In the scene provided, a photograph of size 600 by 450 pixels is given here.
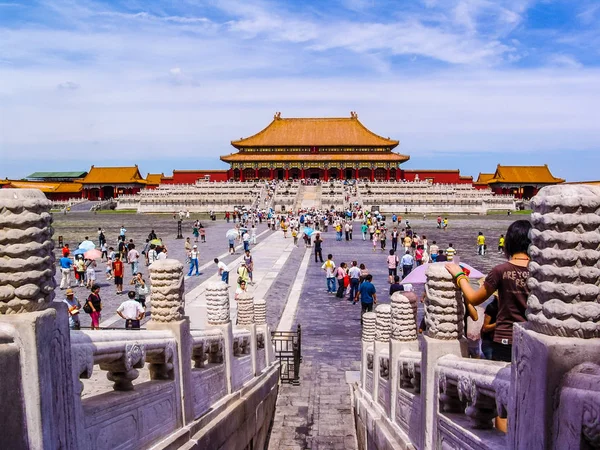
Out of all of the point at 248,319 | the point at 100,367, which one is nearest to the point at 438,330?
the point at 100,367

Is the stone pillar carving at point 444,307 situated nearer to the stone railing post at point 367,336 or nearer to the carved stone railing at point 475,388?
the carved stone railing at point 475,388

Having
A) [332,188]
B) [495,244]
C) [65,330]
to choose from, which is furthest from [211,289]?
[332,188]

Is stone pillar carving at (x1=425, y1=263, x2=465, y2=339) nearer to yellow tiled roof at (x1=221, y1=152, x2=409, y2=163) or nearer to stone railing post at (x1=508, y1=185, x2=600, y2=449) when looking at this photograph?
stone railing post at (x1=508, y1=185, x2=600, y2=449)

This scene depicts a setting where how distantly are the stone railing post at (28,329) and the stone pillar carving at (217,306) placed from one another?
319cm

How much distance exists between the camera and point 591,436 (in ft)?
7.27

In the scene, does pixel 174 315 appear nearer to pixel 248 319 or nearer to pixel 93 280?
pixel 248 319

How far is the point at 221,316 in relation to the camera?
245 inches

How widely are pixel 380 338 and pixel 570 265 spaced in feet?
17.1

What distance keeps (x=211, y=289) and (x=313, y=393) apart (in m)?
4.39

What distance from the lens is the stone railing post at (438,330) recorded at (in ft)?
13.8

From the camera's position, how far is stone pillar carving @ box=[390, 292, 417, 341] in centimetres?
576

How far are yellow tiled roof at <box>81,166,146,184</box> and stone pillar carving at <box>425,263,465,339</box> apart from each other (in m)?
77.6

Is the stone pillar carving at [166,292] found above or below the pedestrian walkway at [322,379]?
above

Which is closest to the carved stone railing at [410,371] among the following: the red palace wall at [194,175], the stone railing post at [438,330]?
the stone railing post at [438,330]
